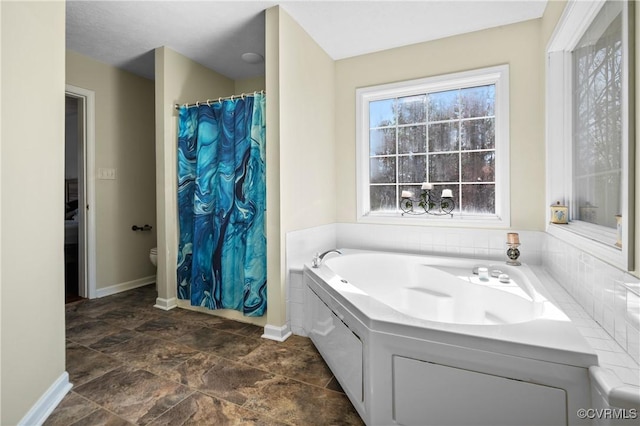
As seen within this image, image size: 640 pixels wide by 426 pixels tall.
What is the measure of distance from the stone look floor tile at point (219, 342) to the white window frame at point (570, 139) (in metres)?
2.07

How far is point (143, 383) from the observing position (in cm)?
177

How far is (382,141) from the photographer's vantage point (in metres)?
3.13

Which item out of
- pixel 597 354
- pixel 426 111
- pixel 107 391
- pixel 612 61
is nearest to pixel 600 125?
pixel 612 61

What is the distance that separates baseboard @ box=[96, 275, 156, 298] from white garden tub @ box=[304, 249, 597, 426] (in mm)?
2658

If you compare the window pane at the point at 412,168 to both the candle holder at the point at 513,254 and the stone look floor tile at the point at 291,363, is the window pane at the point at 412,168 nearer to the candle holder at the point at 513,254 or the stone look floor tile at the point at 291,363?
the candle holder at the point at 513,254

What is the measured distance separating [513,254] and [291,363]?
1804mm

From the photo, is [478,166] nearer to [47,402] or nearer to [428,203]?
[428,203]

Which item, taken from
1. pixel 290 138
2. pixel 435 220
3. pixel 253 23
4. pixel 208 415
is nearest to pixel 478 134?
pixel 435 220

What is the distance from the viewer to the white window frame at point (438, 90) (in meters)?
2.59

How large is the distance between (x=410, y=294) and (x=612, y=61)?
6.10 ft

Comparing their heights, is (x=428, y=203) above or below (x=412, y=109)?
below

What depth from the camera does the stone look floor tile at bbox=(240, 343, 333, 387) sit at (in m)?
1.84

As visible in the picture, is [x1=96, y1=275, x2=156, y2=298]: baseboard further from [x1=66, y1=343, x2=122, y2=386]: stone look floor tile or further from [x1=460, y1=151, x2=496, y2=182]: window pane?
[x1=460, y1=151, x2=496, y2=182]: window pane

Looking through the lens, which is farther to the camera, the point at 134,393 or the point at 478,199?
the point at 478,199
